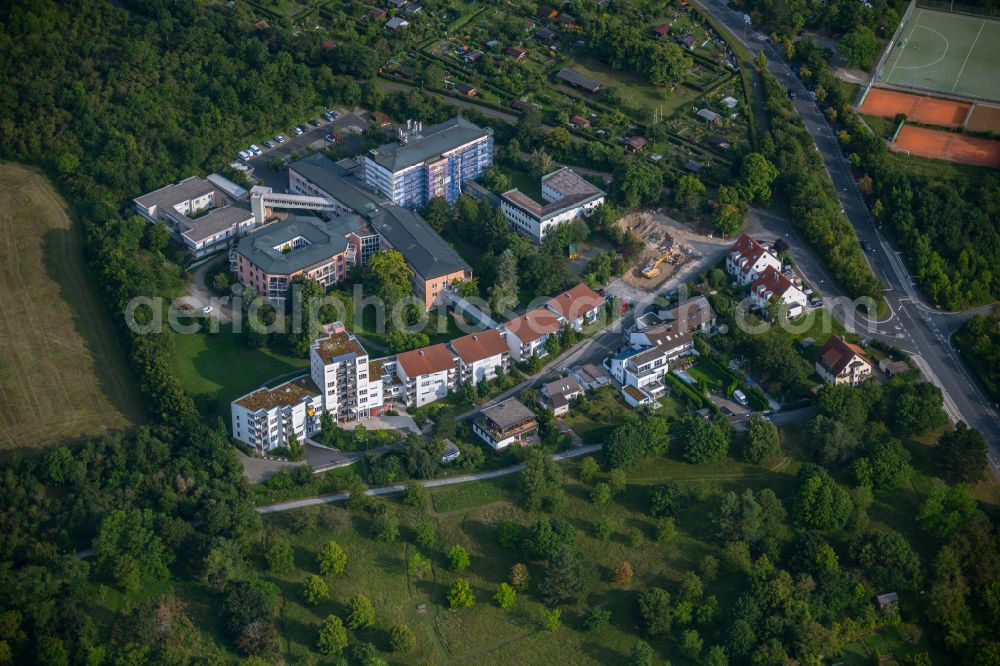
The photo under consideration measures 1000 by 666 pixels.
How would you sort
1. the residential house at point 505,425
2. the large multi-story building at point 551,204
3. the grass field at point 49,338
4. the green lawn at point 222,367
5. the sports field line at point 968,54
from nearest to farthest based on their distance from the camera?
1. the residential house at point 505,425
2. the grass field at point 49,338
3. the green lawn at point 222,367
4. the large multi-story building at point 551,204
5. the sports field line at point 968,54

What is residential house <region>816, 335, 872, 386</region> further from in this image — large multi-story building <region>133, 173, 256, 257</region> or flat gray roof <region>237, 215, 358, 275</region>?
large multi-story building <region>133, 173, 256, 257</region>

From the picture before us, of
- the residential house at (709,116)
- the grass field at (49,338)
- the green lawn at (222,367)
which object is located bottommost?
the grass field at (49,338)

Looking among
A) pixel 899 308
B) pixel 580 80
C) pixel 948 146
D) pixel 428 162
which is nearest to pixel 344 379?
pixel 428 162

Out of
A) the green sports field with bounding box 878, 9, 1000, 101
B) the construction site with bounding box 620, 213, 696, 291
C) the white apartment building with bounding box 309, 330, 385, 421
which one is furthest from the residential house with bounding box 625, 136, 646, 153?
the white apartment building with bounding box 309, 330, 385, 421

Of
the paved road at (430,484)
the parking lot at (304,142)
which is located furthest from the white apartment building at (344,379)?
the parking lot at (304,142)

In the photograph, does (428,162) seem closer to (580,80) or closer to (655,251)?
(655,251)

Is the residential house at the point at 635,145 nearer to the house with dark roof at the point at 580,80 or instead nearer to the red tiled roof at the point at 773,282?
the house with dark roof at the point at 580,80

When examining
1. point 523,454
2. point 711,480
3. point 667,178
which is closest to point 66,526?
point 523,454
